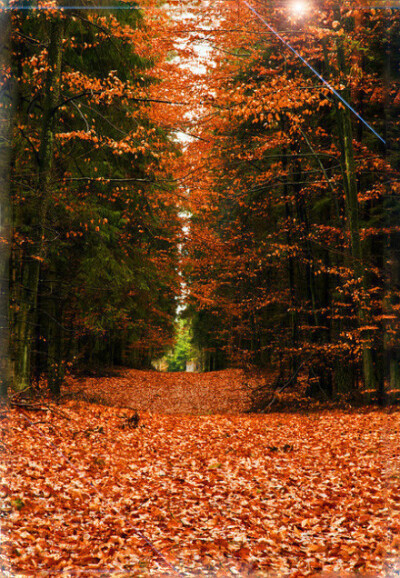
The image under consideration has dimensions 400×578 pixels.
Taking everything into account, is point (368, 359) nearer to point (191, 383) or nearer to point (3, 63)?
point (3, 63)

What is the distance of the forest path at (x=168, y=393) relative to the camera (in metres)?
15.2

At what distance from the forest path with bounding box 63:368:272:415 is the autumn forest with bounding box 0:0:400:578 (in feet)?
0.62

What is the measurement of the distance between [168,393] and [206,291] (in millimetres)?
4716

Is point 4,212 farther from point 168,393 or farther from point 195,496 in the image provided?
point 168,393

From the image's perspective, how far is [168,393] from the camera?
19.3 m

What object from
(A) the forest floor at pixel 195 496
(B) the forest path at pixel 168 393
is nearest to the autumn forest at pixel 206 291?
(A) the forest floor at pixel 195 496

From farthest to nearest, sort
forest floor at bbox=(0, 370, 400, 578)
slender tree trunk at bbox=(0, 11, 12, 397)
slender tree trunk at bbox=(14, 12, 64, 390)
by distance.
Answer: slender tree trunk at bbox=(14, 12, 64, 390)
slender tree trunk at bbox=(0, 11, 12, 397)
forest floor at bbox=(0, 370, 400, 578)

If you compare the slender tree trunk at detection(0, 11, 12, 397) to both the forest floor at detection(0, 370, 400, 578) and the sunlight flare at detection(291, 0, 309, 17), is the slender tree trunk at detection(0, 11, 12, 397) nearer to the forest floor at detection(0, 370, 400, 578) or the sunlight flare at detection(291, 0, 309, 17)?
the forest floor at detection(0, 370, 400, 578)

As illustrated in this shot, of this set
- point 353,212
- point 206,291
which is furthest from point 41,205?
point 206,291

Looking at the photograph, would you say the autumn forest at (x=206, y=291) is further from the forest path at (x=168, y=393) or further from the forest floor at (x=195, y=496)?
the forest path at (x=168, y=393)

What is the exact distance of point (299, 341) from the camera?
12898 millimetres

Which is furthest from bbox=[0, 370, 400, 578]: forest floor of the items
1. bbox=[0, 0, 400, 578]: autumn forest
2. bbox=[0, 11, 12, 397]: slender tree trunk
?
bbox=[0, 11, 12, 397]: slender tree trunk

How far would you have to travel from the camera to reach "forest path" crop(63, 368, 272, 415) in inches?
599

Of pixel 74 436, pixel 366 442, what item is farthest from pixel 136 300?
pixel 366 442
